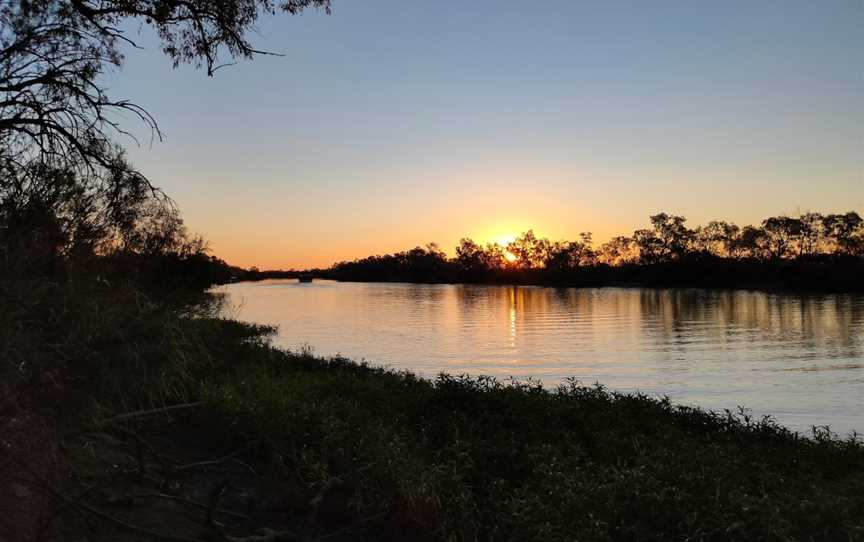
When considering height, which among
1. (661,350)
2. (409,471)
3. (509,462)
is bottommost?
(661,350)

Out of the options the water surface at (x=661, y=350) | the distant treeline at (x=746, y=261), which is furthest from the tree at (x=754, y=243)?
the water surface at (x=661, y=350)

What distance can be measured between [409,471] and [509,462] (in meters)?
1.98

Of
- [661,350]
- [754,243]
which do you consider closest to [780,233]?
[754,243]

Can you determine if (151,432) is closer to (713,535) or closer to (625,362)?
(713,535)

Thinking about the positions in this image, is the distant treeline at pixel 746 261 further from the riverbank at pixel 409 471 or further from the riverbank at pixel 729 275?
the riverbank at pixel 409 471

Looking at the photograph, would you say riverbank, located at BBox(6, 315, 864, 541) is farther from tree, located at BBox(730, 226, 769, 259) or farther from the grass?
tree, located at BBox(730, 226, 769, 259)

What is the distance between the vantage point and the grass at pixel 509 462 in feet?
22.3

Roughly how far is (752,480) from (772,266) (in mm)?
131280

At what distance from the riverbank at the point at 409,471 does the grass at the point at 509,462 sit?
29 millimetres

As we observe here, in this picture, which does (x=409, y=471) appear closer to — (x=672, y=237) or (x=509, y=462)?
(x=509, y=462)

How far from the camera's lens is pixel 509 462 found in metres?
9.55

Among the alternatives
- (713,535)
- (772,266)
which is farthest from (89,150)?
(772,266)

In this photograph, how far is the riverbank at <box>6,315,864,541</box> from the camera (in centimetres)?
627

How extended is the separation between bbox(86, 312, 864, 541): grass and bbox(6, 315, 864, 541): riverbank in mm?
29
